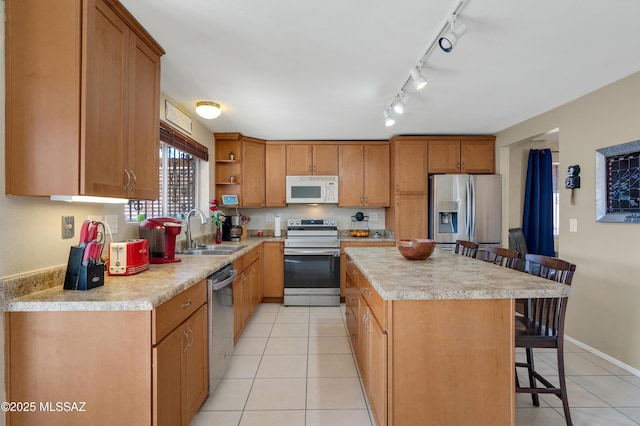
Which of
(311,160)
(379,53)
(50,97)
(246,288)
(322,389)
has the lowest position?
(322,389)

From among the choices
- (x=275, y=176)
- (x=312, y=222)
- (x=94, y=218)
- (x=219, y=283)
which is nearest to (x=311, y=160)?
(x=275, y=176)

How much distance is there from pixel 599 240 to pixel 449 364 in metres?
2.20

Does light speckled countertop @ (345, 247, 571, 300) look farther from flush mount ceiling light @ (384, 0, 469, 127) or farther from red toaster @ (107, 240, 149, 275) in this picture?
red toaster @ (107, 240, 149, 275)

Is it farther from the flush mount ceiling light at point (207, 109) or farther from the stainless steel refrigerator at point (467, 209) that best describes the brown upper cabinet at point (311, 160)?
the flush mount ceiling light at point (207, 109)

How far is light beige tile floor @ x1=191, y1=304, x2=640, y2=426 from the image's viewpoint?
69.5 inches

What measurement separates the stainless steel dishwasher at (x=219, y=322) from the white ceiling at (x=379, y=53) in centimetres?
151

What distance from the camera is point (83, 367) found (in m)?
1.20

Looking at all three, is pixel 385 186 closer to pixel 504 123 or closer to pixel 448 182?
pixel 448 182

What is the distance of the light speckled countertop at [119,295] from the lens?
1188 mm

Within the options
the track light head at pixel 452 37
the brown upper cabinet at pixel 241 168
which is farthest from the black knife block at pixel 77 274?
the brown upper cabinet at pixel 241 168

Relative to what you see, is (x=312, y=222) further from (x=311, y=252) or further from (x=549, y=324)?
(x=549, y=324)

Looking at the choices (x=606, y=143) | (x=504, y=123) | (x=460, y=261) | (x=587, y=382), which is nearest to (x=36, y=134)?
(x=460, y=261)

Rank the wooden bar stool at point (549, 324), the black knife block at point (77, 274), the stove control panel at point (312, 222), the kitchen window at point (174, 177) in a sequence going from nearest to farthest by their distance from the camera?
the black knife block at point (77, 274) → the wooden bar stool at point (549, 324) → the kitchen window at point (174, 177) → the stove control panel at point (312, 222)

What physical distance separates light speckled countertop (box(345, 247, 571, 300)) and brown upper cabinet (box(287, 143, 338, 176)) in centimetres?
233
